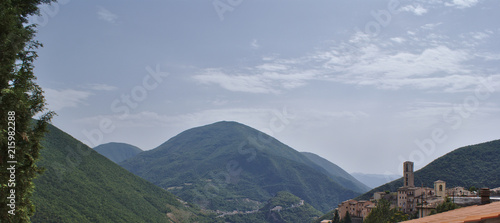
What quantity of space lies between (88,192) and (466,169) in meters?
82.7

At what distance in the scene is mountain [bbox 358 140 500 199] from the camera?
79.4 m

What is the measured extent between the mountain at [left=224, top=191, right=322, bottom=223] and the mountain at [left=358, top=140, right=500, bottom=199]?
50.9 metres

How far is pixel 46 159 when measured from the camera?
69.7m

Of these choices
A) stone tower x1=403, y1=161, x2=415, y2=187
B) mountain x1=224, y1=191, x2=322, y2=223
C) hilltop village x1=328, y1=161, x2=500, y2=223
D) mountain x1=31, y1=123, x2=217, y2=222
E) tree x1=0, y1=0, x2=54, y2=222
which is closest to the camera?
tree x1=0, y1=0, x2=54, y2=222

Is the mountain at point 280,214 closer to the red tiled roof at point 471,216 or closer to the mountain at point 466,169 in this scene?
the mountain at point 466,169

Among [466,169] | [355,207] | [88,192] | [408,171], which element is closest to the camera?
[355,207]

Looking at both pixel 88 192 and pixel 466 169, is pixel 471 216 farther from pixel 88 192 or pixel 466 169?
pixel 466 169

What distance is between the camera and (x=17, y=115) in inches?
406

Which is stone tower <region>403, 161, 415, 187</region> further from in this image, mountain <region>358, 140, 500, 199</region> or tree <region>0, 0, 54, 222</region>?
tree <region>0, 0, 54, 222</region>

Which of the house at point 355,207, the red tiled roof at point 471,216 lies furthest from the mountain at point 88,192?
the red tiled roof at point 471,216

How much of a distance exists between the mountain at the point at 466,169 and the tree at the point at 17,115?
83713mm

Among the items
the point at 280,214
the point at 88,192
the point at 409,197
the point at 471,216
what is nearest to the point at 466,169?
the point at 409,197

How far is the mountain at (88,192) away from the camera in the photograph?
200ft

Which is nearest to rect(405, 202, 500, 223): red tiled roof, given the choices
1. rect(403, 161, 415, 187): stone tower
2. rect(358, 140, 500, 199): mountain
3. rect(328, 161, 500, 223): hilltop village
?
rect(328, 161, 500, 223): hilltop village
